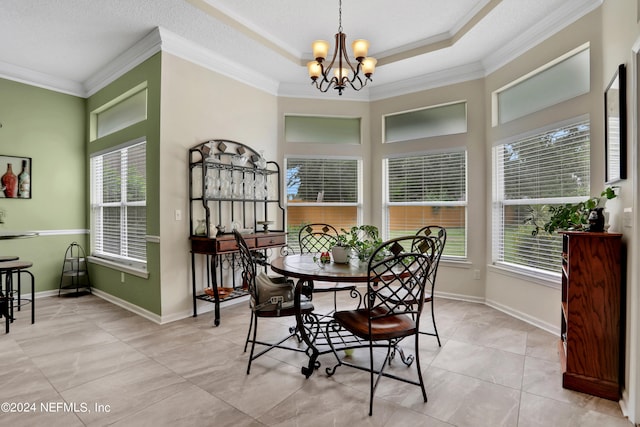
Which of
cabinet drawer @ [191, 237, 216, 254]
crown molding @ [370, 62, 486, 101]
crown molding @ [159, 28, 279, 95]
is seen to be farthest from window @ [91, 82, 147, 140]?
crown molding @ [370, 62, 486, 101]

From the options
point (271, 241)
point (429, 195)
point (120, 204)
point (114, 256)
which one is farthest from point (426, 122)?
point (114, 256)

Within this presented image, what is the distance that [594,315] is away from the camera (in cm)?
211

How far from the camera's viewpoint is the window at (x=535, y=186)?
303cm

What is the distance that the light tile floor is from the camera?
1.89 m

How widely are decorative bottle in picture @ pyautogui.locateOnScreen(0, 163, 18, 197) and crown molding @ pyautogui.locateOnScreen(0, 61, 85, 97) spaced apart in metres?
1.13

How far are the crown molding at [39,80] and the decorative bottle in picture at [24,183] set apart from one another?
1.06 m

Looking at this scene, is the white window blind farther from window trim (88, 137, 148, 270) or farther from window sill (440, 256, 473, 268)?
window sill (440, 256, 473, 268)

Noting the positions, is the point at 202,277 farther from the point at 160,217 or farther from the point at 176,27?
the point at 176,27

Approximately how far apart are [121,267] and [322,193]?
2.75 m

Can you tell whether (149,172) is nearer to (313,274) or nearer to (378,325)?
(313,274)

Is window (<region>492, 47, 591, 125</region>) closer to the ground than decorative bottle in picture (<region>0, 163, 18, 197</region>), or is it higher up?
higher up

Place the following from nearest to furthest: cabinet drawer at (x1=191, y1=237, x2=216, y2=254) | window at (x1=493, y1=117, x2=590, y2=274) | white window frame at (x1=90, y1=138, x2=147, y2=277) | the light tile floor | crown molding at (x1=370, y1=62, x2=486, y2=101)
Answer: the light tile floor → window at (x1=493, y1=117, x2=590, y2=274) → cabinet drawer at (x1=191, y1=237, x2=216, y2=254) → white window frame at (x1=90, y1=138, x2=147, y2=277) → crown molding at (x1=370, y1=62, x2=486, y2=101)

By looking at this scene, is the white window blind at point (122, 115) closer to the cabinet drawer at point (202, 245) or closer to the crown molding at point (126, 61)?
the crown molding at point (126, 61)

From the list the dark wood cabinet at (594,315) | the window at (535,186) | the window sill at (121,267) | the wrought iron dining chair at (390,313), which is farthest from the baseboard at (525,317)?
the window sill at (121,267)
